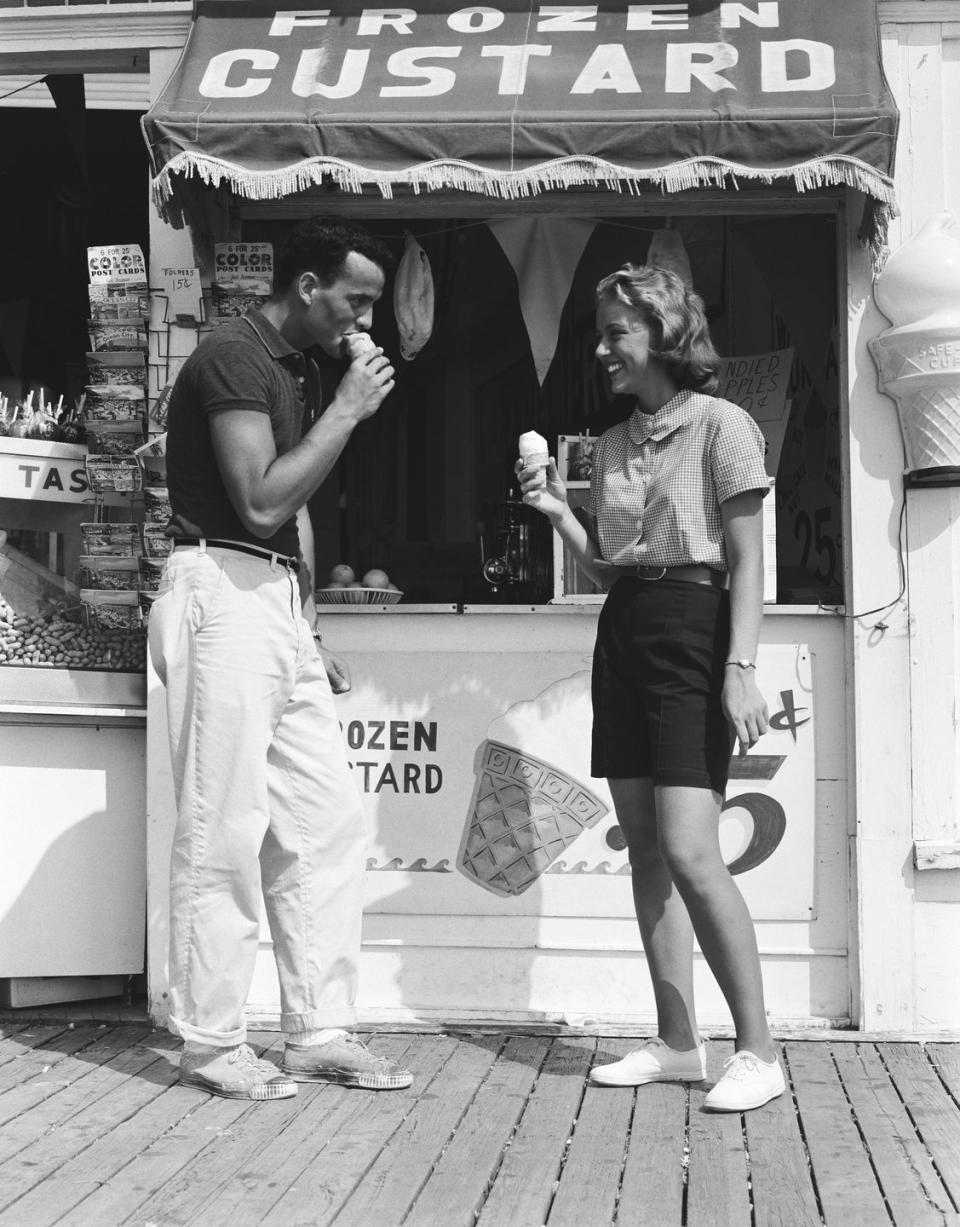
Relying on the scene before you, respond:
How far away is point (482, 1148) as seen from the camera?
3174 mm

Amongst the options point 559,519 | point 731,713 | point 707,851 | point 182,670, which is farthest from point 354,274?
point 707,851

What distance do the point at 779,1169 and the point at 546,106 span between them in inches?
108

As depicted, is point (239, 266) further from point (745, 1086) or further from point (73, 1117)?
point (745, 1086)

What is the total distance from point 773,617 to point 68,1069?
7.61 feet

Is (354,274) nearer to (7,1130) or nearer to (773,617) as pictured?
(773,617)

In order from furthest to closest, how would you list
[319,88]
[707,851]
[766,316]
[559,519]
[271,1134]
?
[766,316], [319,88], [559,519], [707,851], [271,1134]

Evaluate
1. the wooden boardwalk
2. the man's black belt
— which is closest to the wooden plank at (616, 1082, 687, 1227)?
the wooden boardwalk

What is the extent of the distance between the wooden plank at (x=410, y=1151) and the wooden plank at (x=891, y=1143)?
909mm

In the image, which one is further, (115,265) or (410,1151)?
(115,265)

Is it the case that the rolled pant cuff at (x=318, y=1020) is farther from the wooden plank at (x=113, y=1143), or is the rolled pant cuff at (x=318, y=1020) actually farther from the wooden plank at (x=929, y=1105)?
the wooden plank at (x=929, y=1105)

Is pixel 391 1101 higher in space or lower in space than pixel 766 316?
lower

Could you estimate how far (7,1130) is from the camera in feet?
10.8

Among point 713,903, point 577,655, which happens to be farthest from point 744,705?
point 577,655

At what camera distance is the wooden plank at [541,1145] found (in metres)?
2.82
